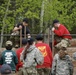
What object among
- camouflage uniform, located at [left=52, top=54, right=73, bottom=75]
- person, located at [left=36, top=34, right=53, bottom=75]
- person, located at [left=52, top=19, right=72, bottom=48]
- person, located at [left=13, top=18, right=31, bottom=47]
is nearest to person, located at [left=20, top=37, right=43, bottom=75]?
camouflage uniform, located at [left=52, top=54, right=73, bottom=75]

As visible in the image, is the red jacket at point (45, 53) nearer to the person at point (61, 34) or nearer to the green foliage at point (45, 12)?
the person at point (61, 34)

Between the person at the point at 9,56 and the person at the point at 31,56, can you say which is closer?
the person at the point at 31,56

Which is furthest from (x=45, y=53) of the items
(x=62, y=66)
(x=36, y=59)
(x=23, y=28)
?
(x=23, y=28)

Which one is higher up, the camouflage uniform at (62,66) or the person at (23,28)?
the person at (23,28)

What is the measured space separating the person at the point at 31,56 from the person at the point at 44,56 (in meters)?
0.65

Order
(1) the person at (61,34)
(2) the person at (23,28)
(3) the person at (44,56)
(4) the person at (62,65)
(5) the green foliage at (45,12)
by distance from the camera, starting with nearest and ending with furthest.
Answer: (4) the person at (62,65)
(3) the person at (44,56)
(1) the person at (61,34)
(2) the person at (23,28)
(5) the green foliage at (45,12)

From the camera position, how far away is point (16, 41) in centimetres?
1812

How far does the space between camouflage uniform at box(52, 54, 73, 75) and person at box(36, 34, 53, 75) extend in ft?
2.91

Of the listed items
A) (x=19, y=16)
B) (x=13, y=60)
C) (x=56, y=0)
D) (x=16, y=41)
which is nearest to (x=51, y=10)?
(x=56, y=0)

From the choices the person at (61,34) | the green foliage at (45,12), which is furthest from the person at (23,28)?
the green foliage at (45,12)

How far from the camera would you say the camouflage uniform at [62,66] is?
1276 cm

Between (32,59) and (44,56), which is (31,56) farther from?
(44,56)

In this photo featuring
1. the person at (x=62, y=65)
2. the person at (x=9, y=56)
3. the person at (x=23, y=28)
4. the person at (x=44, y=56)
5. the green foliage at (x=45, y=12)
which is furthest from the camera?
the green foliage at (x=45, y=12)

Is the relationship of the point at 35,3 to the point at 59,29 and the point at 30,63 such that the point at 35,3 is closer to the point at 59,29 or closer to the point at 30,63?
the point at 59,29
